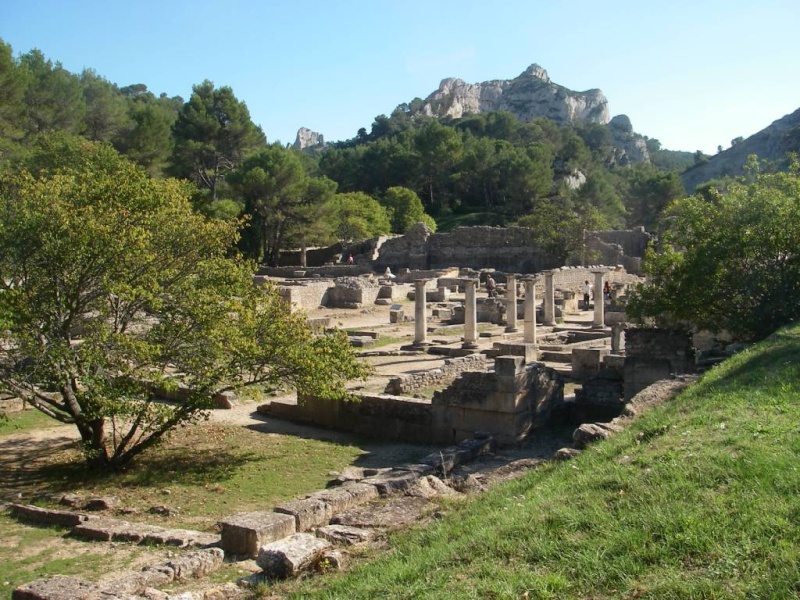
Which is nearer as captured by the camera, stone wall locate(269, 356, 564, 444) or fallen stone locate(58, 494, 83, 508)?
fallen stone locate(58, 494, 83, 508)

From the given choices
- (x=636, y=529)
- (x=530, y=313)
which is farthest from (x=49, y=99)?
(x=636, y=529)

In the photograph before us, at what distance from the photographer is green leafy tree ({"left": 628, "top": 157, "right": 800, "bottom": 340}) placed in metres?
16.0

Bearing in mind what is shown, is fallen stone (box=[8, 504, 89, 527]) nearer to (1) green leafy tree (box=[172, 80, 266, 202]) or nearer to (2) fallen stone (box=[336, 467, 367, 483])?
(2) fallen stone (box=[336, 467, 367, 483])

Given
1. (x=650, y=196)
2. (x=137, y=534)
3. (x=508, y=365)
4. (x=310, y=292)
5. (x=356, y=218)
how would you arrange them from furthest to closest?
(x=650, y=196), (x=356, y=218), (x=310, y=292), (x=508, y=365), (x=137, y=534)

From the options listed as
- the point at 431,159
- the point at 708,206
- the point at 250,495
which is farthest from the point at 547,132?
the point at 250,495

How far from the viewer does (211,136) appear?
58.5 meters

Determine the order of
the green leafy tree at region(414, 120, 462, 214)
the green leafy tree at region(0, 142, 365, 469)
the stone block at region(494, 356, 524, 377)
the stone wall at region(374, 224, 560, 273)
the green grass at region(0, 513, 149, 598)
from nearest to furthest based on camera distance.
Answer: the green grass at region(0, 513, 149, 598), the green leafy tree at region(0, 142, 365, 469), the stone block at region(494, 356, 524, 377), the stone wall at region(374, 224, 560, 273), the green leafy tree at region(414, 120, 462, 214)

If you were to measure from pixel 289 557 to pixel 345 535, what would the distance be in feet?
3.02

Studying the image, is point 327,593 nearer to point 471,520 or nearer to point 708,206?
point 471,520

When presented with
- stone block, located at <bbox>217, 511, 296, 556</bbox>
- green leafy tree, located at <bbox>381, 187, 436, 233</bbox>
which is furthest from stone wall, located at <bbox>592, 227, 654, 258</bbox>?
stone block, located at <bbox>217, 511, 296, 556</bbox>

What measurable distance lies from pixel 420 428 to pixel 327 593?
938 cm

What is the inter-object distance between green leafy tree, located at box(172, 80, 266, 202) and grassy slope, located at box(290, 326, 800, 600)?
53.4 meters

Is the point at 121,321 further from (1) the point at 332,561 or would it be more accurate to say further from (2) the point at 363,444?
(1) the point at 332,561

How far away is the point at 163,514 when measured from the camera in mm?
10812
